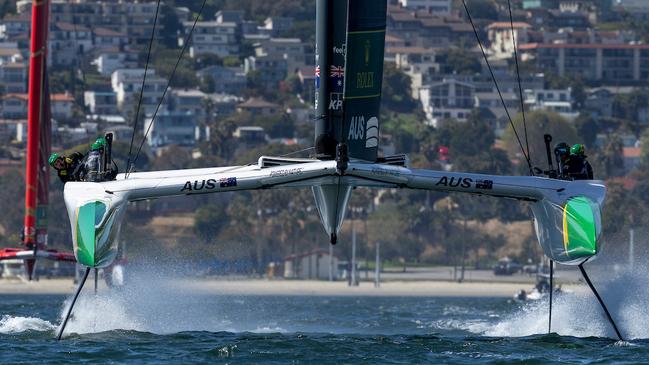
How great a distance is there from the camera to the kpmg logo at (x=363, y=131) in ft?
61.2

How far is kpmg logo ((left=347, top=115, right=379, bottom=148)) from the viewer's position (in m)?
18.6

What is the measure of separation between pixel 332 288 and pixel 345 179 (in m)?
46.3

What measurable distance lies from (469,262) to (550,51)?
52206 millimetres

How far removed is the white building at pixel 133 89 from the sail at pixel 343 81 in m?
84.9

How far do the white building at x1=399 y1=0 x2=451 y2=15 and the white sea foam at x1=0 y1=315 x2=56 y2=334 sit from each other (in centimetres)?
12416

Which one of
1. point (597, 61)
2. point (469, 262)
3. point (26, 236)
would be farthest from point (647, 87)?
point (26, 236)

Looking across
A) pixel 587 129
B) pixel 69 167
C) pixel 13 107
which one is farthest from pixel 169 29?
pixel 69 167

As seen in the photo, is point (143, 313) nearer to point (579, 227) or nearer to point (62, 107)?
point (579, 227)

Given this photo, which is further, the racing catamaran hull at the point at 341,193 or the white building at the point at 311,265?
the white building at the point at 311,265

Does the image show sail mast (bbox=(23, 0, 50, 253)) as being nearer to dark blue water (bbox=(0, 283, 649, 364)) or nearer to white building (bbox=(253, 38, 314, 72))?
dark blue water (bbox=(0, 283, 649, 364))

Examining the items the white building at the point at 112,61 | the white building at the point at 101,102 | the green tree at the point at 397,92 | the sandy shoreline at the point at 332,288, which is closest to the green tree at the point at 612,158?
the green tree at the point at 397,92

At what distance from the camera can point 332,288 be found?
6438 cm

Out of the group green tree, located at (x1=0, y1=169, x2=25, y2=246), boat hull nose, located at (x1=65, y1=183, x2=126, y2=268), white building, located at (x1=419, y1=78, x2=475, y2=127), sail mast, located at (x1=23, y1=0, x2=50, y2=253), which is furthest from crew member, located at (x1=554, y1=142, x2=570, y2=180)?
white building, located at (x1=419, y1=78, x2=475, y2=127)

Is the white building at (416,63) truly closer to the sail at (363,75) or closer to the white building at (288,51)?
the white building at (288,51)
